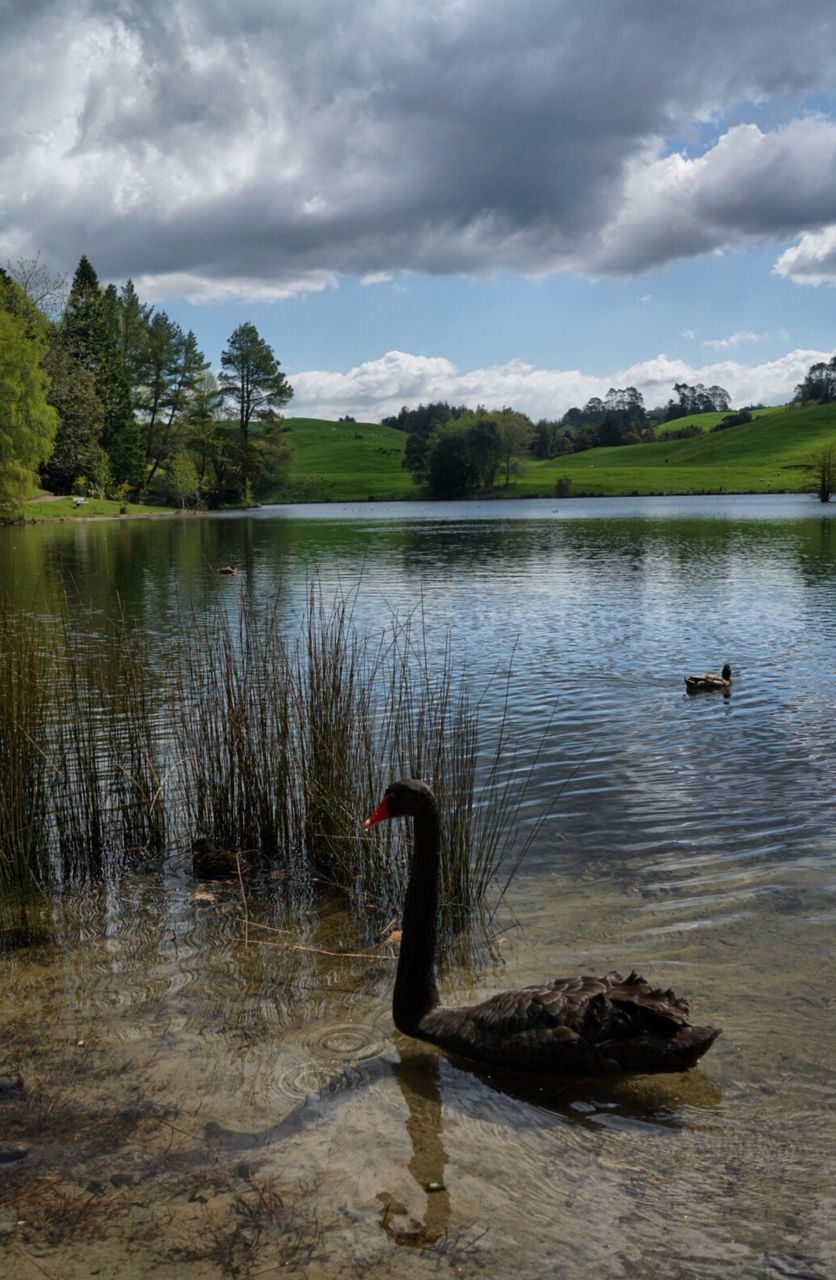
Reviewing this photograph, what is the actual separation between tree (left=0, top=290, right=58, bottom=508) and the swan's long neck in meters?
55.1

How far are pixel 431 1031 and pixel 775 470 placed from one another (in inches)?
4832

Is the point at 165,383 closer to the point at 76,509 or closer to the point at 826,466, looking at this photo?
the point at 76,509

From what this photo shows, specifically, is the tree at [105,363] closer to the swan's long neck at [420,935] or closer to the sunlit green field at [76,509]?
the sunlit green field at [76,509]

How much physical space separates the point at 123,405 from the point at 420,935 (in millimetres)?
92075

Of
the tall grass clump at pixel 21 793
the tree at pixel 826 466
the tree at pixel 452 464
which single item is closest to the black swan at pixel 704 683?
the tall grass clump at pixel 21 793

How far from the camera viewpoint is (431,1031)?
4609 millimetres

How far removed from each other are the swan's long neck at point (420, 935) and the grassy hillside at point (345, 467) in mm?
119040

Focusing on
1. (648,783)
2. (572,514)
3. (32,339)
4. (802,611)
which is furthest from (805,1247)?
(572,514)

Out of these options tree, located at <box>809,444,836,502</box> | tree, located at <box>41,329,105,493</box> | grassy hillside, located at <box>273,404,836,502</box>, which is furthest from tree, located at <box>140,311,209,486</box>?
tree, located at <box>809,444,836,502</box>

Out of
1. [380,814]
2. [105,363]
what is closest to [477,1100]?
[380,814]

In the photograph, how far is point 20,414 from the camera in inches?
2196

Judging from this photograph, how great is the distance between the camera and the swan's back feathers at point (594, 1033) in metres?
4.25

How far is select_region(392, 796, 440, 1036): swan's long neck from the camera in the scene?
15.4ft

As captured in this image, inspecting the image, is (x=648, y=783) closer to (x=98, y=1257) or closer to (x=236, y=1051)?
(x=236, y=1051)
